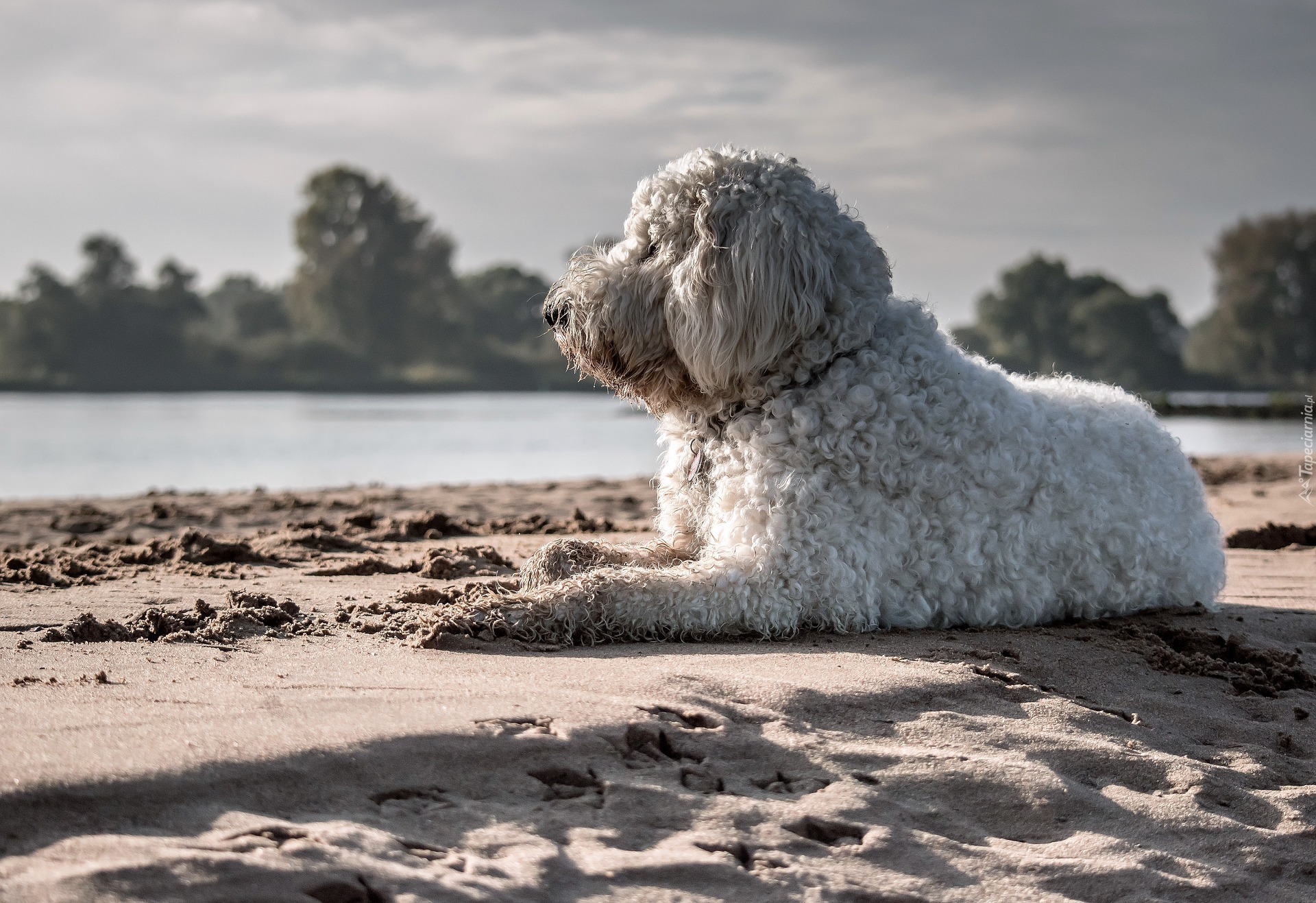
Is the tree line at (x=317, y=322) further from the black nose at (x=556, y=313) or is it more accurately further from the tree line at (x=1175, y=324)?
the black nose at (x=556, y=313)

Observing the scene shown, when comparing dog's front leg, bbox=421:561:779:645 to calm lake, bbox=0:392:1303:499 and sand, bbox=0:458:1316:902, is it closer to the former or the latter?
sand, bbox=0:458:1316:902

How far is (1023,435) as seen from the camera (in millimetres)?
4828

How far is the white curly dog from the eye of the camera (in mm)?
4445

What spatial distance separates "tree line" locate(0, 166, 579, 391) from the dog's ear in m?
46.0

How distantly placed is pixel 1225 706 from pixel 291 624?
361cm

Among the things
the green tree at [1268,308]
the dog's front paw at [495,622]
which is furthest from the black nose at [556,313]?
the green tree at [1268,308]

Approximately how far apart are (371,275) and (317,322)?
5.67 metres

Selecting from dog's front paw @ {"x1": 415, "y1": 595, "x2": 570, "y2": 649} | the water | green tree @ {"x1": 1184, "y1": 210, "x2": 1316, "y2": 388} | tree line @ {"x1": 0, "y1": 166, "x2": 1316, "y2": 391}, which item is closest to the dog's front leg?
dog's front paw @ {"x1": 415, "y1": 595, "x2": 570, "y2": 649}

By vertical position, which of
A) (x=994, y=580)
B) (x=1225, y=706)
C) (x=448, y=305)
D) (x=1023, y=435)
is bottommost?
(x=1225, y=706)

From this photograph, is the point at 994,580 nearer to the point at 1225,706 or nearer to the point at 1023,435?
the point at 1023,435

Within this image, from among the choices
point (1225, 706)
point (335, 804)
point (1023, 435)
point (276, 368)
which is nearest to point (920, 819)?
point (335, 804)

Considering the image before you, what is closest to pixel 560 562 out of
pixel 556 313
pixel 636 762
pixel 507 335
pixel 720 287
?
pixel 556 313

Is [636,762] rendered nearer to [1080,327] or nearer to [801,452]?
[801,452]

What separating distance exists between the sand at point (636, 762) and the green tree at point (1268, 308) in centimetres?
6857
